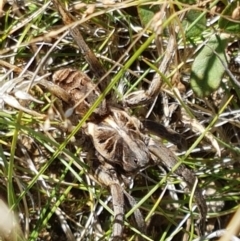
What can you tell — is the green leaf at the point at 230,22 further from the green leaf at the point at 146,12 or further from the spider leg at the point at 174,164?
the spider leg at the point at 174,164

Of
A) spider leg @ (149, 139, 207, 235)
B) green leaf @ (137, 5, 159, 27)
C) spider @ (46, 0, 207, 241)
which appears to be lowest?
spider leg @ (149, 139, 207, 235)

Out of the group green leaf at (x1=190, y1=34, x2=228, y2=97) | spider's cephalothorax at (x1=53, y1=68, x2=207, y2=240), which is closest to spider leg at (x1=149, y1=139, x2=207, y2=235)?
spider's cephalothorax at (x1=53, y1=68, x2=207, y2=240)

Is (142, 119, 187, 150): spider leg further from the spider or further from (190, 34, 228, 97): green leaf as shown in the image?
(190, 34, 228, 97): green leaf

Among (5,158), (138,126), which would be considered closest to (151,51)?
(138,126)

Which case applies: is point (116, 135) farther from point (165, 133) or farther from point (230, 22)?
point (230, 22)

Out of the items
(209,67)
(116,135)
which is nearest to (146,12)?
(209,67)

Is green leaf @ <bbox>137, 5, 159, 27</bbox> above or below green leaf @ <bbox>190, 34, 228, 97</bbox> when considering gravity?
above
